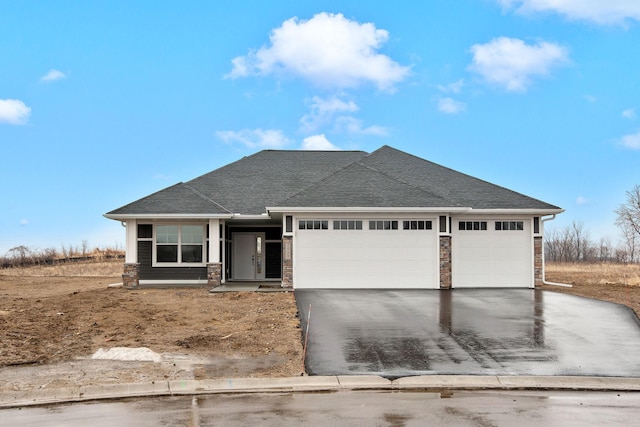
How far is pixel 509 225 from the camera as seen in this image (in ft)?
66.2

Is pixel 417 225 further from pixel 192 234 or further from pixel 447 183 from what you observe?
pixel 192 234

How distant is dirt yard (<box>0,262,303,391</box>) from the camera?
8.45 meters

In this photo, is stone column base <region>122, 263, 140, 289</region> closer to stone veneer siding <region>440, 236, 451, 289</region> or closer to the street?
stone veneer siding <region>440, 236, 451, 289</region>

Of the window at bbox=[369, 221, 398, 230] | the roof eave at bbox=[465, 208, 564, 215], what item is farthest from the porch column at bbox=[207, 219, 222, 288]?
the roof eave at bbox=[465, 208, 564, 215]

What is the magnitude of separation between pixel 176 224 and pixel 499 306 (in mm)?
12184

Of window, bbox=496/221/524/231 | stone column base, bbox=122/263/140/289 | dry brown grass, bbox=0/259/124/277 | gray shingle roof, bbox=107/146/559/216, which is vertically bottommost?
dry brown grass, bbox=0/259/124/277

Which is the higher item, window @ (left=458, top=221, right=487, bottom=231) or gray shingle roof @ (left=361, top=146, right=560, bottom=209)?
gray shingle roof @ (left=361, top=146, right=560, bottom=209)

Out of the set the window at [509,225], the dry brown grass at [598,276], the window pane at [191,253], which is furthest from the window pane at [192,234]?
the dry brown grass at [598,276]

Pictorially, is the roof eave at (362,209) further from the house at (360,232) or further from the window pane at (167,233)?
the window pane at (167,233)

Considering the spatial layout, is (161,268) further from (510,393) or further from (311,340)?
(510,393)

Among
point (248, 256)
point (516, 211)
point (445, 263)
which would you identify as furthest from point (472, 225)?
point (248, 256)

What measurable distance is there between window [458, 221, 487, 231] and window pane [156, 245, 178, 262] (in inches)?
420

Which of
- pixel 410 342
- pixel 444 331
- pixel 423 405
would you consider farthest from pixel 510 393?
pixel 444 331

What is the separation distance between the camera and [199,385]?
7.64 m
